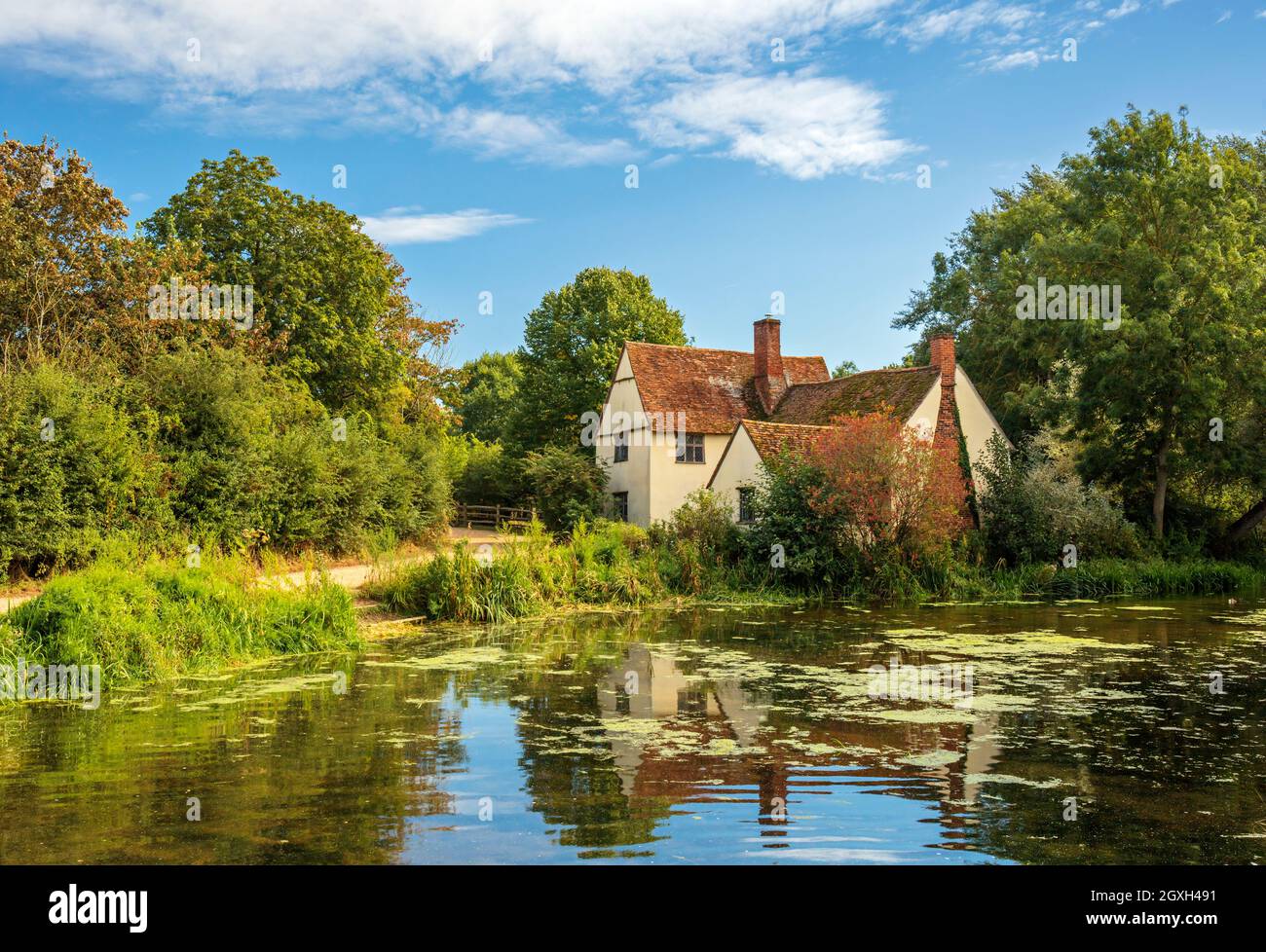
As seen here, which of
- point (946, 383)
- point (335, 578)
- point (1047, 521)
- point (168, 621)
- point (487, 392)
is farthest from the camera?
point (487, 392)

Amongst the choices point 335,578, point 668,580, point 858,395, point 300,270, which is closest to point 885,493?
point 668,580

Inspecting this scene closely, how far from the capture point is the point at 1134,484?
32438 millimetres

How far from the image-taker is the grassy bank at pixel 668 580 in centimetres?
1983

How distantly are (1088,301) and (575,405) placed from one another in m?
23.0

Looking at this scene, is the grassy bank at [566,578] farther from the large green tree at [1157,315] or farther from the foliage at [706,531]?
the large green tree at [1157,315]

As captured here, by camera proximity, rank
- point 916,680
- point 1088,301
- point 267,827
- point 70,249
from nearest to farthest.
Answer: point 267,827
point 916,680
point 70,249
point 1088,301

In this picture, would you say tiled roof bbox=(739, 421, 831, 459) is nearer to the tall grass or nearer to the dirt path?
the tall grass

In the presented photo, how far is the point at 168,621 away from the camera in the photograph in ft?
45.6

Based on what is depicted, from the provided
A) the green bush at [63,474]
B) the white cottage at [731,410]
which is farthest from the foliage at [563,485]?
the green bush at [63,474]

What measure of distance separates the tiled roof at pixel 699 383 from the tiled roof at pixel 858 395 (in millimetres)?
1589

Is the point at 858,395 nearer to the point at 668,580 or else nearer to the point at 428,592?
the point at 668,580

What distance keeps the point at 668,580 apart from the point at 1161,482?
18200mm
